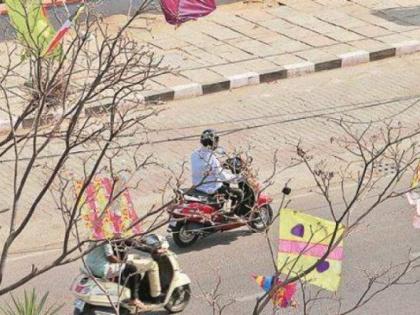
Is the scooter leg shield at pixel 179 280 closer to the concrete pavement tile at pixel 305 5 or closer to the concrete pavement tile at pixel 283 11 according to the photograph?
the concrete pavement tile at pixel 283 11

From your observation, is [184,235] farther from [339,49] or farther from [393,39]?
[393,39]

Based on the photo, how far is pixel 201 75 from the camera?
1772 centimetres

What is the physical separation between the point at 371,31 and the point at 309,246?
13.7 metres

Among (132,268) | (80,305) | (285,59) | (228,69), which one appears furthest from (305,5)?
(80,305)

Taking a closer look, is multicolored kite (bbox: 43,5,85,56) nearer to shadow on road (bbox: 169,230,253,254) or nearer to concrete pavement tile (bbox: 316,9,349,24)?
shadow on road (bbox: 169,230,253,254)

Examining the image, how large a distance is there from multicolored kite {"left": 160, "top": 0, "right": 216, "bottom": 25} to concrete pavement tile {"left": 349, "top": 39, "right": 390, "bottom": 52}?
14.0ft

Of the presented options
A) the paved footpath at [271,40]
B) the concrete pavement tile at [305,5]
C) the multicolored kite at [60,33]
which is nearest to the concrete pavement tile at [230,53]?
the paved footpath at [271,40]

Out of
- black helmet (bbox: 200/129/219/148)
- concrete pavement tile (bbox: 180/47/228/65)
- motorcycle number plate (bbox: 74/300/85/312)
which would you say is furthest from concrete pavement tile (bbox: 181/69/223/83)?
motorcycle number plate (bbox: 74/300/85/312)

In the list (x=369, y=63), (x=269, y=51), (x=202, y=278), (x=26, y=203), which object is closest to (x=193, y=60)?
(x=269, y=51)

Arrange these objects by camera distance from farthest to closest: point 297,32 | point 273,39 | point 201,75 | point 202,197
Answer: point 297,32 → point 273,39 → point 201,75 → point 202,197

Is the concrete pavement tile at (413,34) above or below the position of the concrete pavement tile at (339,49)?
below

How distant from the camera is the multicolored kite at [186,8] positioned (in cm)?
1470

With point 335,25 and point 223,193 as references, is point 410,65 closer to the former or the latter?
point 335,25

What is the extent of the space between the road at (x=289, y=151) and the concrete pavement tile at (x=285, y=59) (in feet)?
1.33
